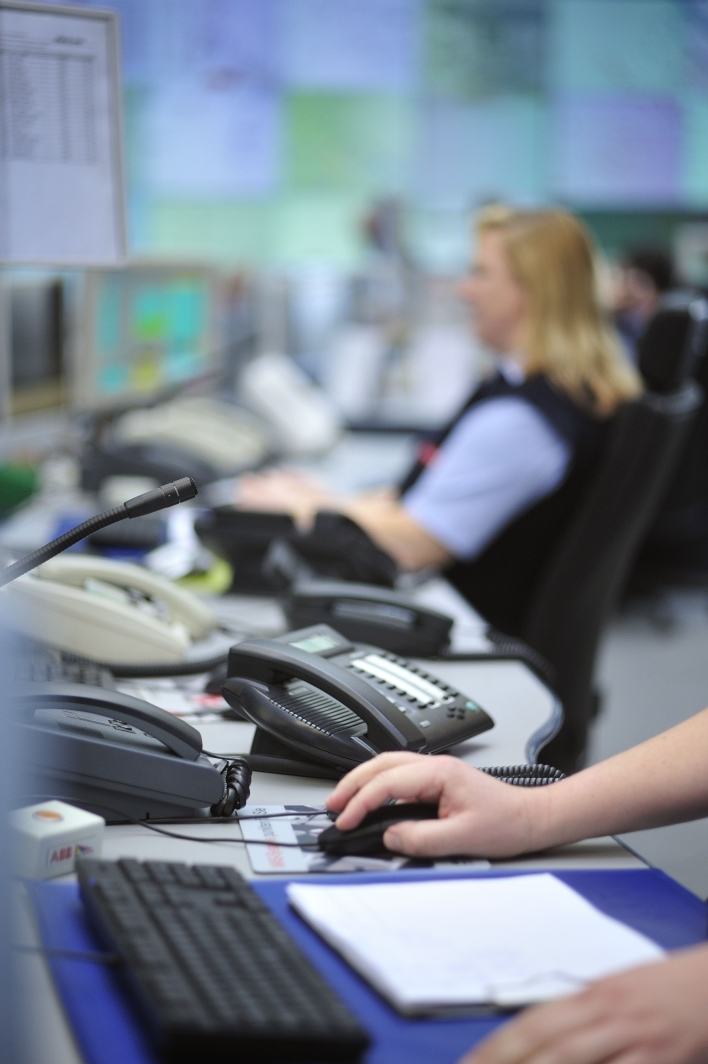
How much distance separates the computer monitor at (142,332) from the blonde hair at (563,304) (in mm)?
949

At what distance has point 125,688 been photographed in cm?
117

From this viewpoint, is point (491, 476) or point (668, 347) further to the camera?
point (491, 476)

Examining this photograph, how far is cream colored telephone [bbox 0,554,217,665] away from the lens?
121 centimetres

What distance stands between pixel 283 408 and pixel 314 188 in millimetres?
2442

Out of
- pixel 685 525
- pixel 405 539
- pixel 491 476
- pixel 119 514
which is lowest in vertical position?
pixel 685 525

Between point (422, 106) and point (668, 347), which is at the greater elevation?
point (422, 106)

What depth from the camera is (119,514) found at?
0.87m

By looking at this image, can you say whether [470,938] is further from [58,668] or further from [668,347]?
[668,347]

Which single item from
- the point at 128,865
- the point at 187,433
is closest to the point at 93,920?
the point at 128,865

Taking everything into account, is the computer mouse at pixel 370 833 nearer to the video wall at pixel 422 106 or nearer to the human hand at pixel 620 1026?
the human hand at pixel 620 1026

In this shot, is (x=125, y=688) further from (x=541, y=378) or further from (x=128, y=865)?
(x=541, y=378)

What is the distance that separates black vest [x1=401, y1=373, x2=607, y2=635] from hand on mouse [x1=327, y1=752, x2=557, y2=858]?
3.55ft

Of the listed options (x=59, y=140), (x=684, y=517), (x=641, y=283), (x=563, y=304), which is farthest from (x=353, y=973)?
(x=641, y=283)

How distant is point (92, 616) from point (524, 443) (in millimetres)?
908
